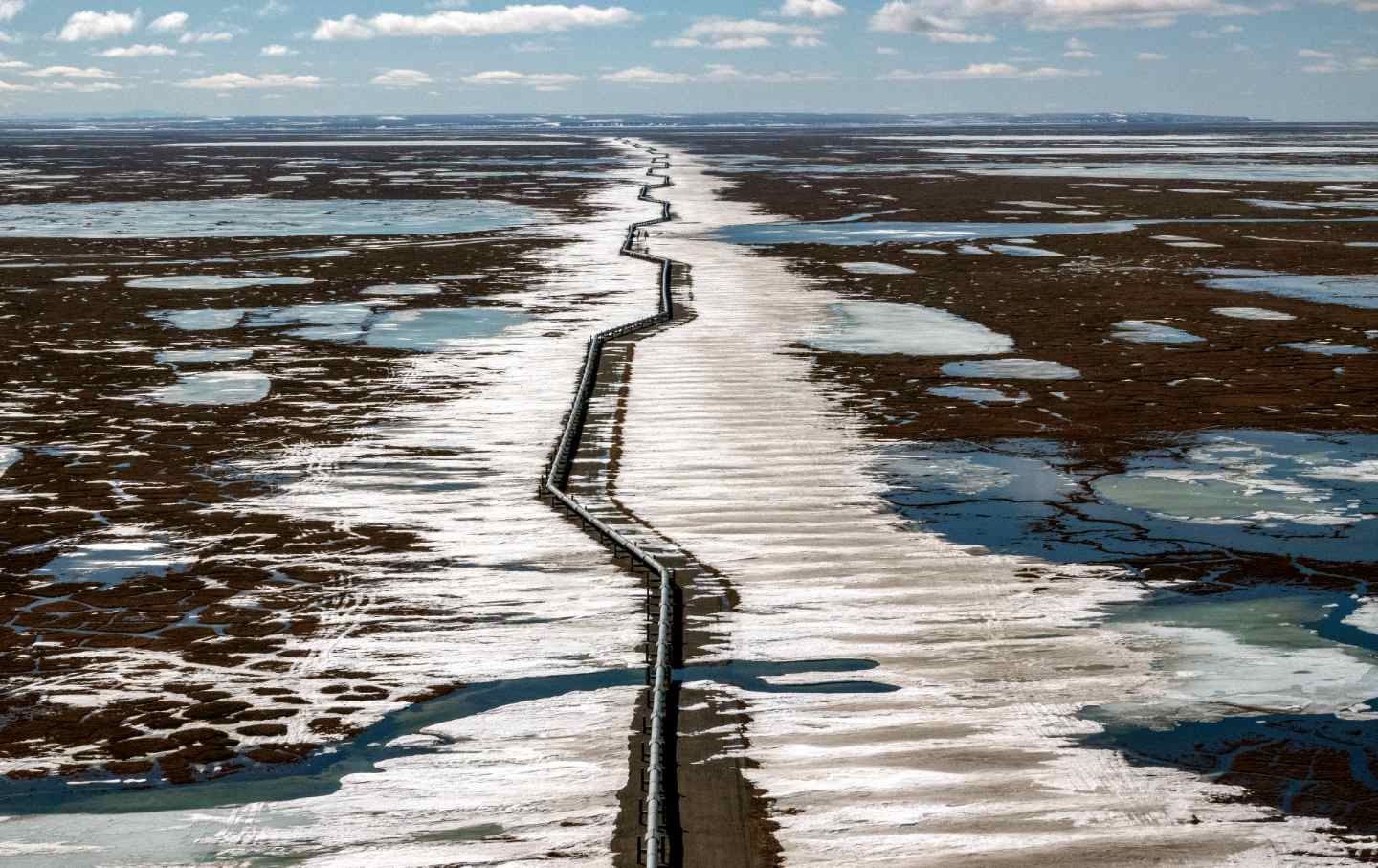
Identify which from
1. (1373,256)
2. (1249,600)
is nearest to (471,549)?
(1249,600)

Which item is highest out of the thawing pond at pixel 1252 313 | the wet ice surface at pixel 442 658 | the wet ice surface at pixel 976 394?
the thawing pond at pixel 1252 313

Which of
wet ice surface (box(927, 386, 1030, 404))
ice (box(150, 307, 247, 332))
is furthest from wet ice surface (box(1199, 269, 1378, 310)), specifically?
ice (box(150, 307, 247, 332))

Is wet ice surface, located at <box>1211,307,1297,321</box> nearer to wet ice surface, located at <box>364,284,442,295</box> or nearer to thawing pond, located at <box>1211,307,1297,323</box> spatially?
thawing pond, located at <box>1211,307,1297,323</box>

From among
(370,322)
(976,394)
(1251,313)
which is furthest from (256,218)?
(976,394)

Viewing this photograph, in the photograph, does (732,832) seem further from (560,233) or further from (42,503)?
(560,233)

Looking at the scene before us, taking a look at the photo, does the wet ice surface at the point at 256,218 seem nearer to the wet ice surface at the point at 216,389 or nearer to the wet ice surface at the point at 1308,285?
the wet ice surface at the point at 216,389

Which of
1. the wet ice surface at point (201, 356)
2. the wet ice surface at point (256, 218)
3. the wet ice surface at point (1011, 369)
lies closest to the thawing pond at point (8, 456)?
the wet ice surface at point (201, 356)

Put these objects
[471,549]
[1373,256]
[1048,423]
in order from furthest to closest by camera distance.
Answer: [1373,256] → [1048,423] → [471,549]
